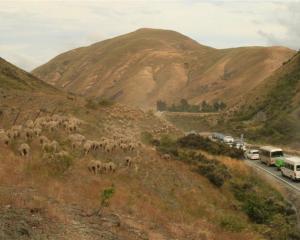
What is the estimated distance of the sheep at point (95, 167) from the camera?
76.4 ft

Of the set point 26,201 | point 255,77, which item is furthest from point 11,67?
point 255,77

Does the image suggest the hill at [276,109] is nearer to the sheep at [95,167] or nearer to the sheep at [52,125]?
the sheep at [52,125]

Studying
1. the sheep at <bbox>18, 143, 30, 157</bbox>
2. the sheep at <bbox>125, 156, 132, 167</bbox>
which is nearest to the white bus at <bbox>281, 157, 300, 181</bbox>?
the sheep at <bbox>125, 156, 132, 167</bbox>

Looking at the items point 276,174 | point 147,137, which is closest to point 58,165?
point 147,137

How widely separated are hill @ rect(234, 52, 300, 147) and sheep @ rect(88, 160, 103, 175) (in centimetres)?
5109

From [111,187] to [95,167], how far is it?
217 inches

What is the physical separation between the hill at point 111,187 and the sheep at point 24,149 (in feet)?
0.21

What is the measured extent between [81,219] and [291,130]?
216 ft

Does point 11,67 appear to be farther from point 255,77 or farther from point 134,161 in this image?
point 255,77

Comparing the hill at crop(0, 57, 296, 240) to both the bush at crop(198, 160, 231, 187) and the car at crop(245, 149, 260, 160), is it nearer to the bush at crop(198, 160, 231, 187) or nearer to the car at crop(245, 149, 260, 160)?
the bush at crop(198, 160, 231, 187)

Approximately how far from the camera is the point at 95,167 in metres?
23.4

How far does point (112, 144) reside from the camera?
27.7 meters

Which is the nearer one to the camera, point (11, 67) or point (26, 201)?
point (26, 201)

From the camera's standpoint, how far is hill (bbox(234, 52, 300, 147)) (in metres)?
78.2
